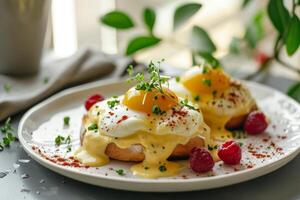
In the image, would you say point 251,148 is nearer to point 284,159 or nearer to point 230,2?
point 284,159

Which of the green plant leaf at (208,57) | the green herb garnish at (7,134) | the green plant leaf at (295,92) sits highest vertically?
the green plant leaf at (208,57)

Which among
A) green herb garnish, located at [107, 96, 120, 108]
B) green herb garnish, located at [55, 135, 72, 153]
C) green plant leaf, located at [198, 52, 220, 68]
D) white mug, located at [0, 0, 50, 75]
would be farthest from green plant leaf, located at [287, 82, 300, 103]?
white mug, located at [0, 0, 50, 75]

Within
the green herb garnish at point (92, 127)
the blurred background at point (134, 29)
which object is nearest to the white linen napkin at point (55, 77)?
the green herb garnish at point (92, 127)

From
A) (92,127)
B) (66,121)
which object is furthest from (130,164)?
(66,121)

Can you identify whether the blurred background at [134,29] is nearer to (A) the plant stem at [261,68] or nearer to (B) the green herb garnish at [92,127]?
(A) the plant stem at [261,68]

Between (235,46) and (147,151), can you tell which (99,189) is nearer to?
(147,151)

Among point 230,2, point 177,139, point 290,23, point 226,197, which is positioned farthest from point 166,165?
point 230,2

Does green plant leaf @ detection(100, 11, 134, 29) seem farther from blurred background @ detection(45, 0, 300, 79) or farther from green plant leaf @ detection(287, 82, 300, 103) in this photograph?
blurred background @ detection(45, 0, 300, 79)
